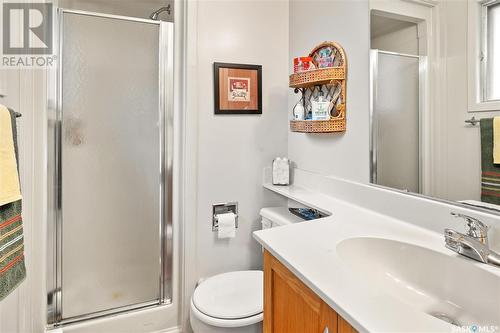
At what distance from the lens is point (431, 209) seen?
3.32ft

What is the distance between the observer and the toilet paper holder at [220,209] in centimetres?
184

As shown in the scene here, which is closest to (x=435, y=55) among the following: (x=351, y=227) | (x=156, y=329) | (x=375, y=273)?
(x=351, y=227)

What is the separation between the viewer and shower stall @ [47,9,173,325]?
1644 millimetres

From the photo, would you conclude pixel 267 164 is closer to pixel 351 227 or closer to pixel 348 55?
pixel 348 55

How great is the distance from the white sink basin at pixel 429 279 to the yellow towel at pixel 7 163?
1109 mm

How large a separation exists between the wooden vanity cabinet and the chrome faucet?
1.42 ft

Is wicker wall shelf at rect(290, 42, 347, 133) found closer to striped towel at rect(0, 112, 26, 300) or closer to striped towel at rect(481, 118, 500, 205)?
striped towel at rect(481, 118, 500, 205)

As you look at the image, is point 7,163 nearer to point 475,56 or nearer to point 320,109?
point 320,109

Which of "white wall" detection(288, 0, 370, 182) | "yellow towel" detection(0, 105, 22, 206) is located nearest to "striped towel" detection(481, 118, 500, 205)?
"white wall" detection(288, 0, 370, 182)

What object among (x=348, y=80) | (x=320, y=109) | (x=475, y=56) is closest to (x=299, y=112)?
(x=320, y=109)

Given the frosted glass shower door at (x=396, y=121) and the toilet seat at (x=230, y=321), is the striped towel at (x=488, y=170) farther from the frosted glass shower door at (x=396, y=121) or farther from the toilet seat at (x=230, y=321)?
the toilet seat at (x=230, y=321)

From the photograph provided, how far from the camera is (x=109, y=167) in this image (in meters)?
1.76

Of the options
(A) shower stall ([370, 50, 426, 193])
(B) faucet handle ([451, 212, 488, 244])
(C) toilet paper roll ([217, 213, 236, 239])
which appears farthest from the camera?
(C) toilet paper roll ([217, 213, 236, 239])

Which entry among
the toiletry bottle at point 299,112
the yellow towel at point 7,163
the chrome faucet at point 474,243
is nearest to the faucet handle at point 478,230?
the chrome faucet at point 474,243
